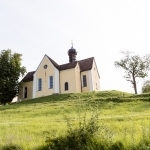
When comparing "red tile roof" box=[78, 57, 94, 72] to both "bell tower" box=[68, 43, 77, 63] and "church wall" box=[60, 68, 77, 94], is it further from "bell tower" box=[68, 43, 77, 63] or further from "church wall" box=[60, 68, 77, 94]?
"church wall" box=[60, 68, 77, 94]

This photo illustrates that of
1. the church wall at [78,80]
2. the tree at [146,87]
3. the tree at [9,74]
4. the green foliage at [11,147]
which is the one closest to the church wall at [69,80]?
the church wall at [78,80]

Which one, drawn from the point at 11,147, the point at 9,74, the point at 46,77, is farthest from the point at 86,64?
the point at 11,147

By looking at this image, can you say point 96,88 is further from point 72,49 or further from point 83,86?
point 72,49

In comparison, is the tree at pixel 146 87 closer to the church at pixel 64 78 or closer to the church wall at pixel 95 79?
the church at pixel 64 78

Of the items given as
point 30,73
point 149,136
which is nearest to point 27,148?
point 149,136

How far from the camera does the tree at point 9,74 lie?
45375mm

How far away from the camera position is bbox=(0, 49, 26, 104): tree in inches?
1786

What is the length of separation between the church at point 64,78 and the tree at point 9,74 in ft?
10.7

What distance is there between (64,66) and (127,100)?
19.4 metres

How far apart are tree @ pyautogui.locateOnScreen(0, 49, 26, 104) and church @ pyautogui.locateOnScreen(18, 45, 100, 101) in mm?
3269

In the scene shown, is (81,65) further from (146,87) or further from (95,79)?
(146,87)

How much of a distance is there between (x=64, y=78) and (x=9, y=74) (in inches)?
450

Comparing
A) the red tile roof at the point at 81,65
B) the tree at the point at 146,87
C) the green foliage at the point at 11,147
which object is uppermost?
the red tile roof at the point at 81,65

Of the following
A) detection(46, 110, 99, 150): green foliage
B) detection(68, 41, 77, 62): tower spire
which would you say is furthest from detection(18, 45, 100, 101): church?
detection(46, 110, 99, 150): green foliage
